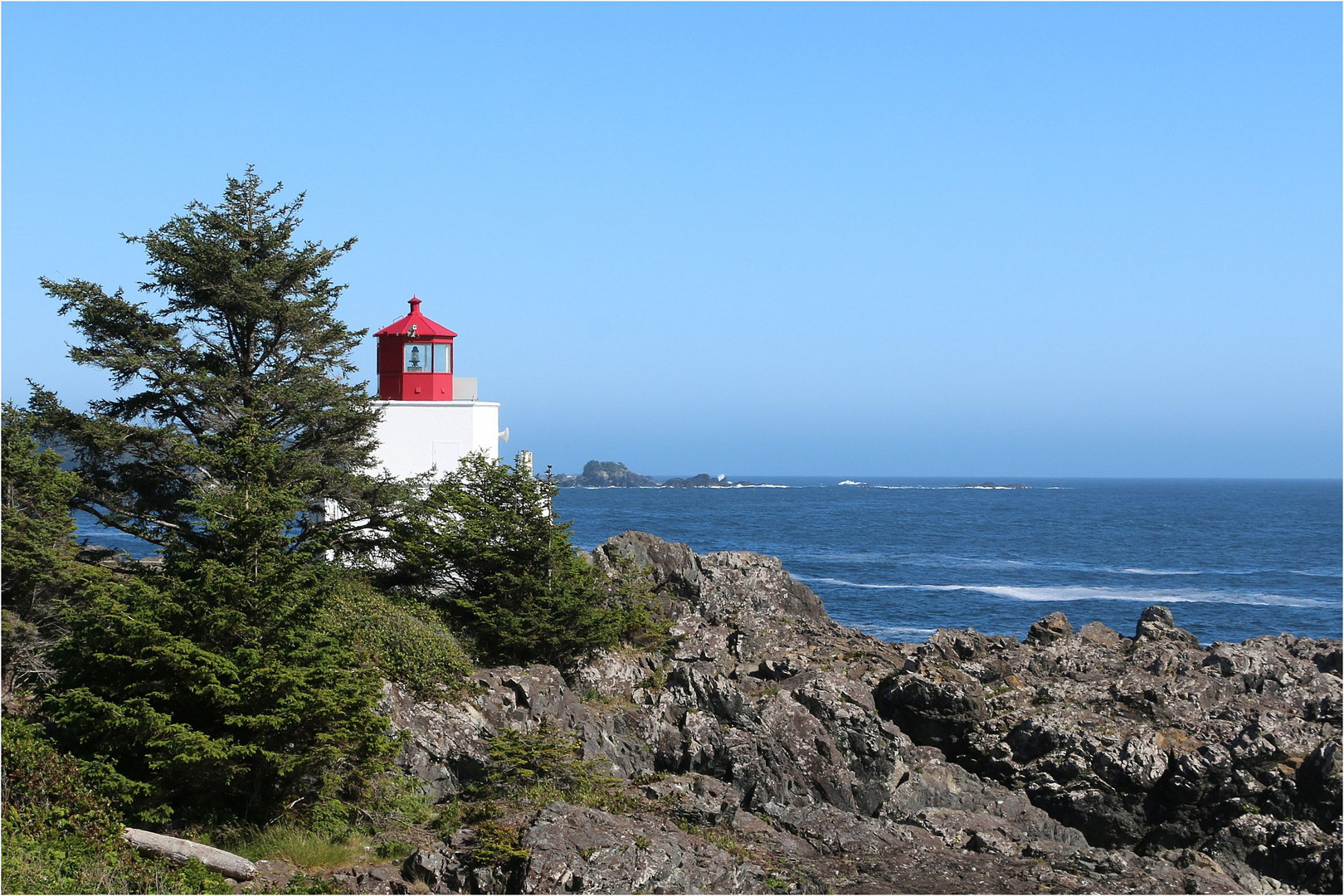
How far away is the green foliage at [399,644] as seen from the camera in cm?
1727

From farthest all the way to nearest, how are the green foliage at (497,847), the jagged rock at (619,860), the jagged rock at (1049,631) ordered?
the jagged rock at (1049,631) < the green foliage at (497,847) < the jagged rock at (619,860)

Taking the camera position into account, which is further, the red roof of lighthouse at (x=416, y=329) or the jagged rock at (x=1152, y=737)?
the red roof of lighthouse at (x=416, y=329)

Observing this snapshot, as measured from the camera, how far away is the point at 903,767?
754 inches

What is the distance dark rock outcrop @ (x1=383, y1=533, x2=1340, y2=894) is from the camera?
535 inches

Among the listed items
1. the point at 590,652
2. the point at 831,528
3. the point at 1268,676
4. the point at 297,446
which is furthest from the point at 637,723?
the point at 831,528

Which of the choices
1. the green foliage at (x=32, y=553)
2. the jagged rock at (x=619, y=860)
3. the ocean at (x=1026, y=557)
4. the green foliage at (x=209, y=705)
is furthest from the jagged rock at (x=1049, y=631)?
the green foliage at (x=32, y=553)

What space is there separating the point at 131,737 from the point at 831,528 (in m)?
85.4

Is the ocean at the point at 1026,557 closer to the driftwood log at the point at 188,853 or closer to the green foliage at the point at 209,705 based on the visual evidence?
the green foliage at the point at 209,705

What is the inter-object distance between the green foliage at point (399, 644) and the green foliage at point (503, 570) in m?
1.80

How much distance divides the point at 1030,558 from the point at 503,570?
189 ft

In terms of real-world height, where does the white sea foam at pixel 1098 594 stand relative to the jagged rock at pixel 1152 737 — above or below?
below

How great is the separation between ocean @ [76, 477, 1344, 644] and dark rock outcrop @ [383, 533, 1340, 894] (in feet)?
37.6

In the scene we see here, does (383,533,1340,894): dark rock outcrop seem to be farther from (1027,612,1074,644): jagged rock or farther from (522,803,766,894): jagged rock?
(1027,612,1074,644): jagged rock

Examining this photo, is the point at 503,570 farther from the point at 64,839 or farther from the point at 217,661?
the point at 64,839
